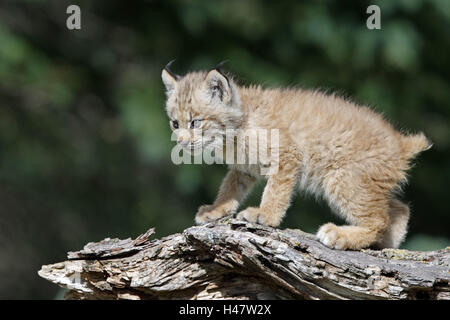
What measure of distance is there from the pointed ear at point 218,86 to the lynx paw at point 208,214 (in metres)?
1.08

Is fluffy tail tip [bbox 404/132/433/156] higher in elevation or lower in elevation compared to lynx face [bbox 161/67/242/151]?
lower

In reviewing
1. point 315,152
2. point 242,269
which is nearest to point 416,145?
point 315,152

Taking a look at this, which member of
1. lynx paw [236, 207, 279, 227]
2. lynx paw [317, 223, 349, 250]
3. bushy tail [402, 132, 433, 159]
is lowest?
lynx paw [317, 223, 349, 250]

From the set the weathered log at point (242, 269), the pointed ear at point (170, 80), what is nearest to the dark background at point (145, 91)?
the pointed ear at point (170, 80)

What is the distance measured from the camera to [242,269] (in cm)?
507

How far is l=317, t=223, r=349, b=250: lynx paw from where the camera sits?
→ 18.6ft

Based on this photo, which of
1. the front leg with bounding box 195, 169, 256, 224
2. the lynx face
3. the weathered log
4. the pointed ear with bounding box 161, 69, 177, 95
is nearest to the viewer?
the weathered log

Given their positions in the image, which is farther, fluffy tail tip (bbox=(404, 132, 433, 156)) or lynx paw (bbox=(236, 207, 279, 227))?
fluffy tail tip (bbox=(404, 132, 433, 156))

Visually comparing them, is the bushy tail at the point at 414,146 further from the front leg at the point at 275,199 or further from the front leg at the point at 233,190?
the front leg at the point at 233,190

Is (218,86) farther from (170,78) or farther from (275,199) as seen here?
(275,199)

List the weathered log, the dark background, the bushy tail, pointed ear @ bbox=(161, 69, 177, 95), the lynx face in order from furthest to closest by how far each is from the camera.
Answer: the dark background → pointed ear @ bbox=(161, 69, 177, 95) → the lynx face → the bushy tail → the weathered log

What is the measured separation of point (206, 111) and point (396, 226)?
86.3 inches

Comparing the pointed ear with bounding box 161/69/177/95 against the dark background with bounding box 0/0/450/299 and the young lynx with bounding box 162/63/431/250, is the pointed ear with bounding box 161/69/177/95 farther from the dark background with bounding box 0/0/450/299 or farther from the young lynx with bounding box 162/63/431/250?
the dark background with bounding box 0/0/450/299

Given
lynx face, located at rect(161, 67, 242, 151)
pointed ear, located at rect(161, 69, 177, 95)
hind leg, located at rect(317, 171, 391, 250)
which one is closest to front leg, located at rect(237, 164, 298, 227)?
hind leg, located at rect(317, 171, 391, 250)
